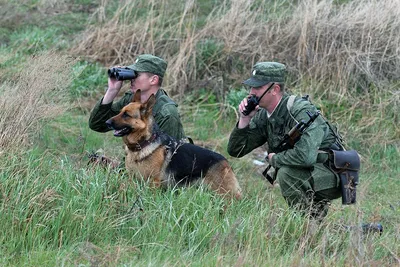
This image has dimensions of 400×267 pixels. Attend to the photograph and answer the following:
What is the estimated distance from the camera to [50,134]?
8266 mm

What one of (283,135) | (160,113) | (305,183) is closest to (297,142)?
(283,135)

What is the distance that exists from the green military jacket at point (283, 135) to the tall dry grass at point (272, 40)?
3995 millimetres

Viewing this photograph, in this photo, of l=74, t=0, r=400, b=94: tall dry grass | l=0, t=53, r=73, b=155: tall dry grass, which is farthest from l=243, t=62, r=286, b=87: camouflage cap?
l=74, t=0, r=400, b=94: tall dry grass

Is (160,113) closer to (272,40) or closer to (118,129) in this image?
(118,129)

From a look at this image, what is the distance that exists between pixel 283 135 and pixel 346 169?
1.84ft

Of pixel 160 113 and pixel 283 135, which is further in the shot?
pixel 160 113

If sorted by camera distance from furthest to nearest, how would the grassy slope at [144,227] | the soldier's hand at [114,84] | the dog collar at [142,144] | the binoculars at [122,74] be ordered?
the soldier's hand at [114,84] → the binoculars at [122,74] → the dog collar at [142,144] → the grassy slope at [144,227]

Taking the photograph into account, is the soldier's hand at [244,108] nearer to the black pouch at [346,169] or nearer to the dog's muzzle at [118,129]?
the black pouch at [346,169]

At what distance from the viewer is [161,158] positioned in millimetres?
5938

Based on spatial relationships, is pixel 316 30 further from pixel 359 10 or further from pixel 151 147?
pixel 151 147

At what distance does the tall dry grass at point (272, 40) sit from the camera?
10.2m

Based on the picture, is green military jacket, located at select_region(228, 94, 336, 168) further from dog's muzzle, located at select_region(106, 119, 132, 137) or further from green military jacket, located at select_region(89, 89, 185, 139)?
dog's muzzle, located at select_region(106, 119, 132, 137)

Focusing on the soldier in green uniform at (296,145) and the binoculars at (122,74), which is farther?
the binoculars at (122,74)

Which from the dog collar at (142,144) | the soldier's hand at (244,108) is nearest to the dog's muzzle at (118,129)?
the dog collar at (142,144)
